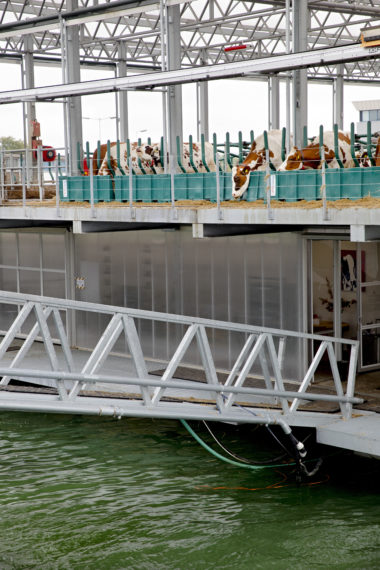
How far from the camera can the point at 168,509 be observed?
1091 centimetres

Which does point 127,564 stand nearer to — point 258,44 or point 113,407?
point 113,407

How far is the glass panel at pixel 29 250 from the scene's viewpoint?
1989 cm

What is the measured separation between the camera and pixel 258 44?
3048 cm

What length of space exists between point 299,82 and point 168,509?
28.0 feet

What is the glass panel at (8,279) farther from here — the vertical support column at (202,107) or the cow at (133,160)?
the vertical support column at (202,107)

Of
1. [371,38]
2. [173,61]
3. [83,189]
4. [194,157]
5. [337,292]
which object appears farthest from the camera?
[173,61]

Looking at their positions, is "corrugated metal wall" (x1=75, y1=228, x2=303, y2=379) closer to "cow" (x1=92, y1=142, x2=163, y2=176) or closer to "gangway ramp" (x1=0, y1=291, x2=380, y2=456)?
"cow" (x1=92, y1=142, x2=163, y2=176)

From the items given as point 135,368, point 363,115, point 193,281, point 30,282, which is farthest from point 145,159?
point 363,115

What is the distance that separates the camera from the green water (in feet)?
31.3

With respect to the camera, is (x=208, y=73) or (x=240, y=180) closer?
(x=240, y=180)

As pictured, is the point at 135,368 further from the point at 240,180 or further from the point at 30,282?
the point at 30,282

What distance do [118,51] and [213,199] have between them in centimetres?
1761

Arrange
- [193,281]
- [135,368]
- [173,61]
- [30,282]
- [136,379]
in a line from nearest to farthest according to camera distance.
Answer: [136,379] → [135,368] → [193,281] → [173,61] → [30,282]

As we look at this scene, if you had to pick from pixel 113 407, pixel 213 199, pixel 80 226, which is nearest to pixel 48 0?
pixel 80 226
